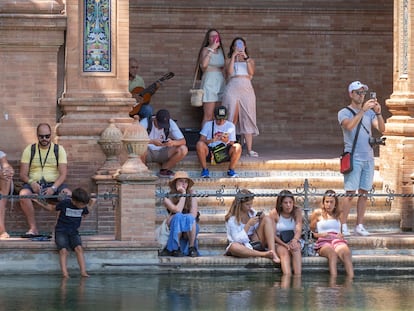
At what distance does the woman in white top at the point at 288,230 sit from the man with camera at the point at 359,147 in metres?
1.04

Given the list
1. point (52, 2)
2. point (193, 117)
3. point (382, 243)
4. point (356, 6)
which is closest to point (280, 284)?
point (382, 243)

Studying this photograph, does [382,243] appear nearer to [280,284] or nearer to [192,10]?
[280,284]

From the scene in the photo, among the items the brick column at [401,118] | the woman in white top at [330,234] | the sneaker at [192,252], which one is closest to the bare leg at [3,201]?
the sneaker at [192,252]

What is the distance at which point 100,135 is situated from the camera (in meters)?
18.5

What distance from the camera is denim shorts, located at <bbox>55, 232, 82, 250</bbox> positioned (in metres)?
16.4

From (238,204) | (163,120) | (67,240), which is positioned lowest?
(67,240)

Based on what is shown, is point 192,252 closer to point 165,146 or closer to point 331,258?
point 331,258

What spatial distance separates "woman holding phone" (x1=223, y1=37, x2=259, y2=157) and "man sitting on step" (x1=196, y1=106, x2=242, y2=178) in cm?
108

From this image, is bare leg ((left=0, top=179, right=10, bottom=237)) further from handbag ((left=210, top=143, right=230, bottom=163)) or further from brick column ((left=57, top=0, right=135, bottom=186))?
handbag ((left=210, top=143, right=230, bottom=163))

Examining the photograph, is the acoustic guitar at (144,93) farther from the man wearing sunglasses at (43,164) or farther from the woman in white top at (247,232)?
the woman in white top at (247,232)

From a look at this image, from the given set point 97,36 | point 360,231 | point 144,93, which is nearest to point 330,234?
point 360,231

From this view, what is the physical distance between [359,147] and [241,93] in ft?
9.79

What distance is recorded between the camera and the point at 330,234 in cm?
1714

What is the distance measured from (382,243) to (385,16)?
7576mm
